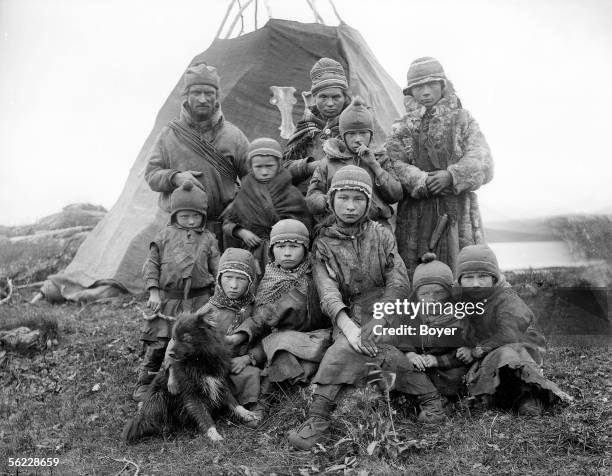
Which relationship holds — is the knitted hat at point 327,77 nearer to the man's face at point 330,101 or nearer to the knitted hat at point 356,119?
the man's face at point 330,101

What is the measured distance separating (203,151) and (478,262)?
109 inches

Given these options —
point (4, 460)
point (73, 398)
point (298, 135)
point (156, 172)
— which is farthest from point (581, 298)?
point (4, 460)

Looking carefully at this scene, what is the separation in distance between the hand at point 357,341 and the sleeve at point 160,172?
2.31 m

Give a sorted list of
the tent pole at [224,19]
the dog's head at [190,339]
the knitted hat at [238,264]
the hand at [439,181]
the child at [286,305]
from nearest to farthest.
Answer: the dog's head at [190,339] → the child at [286,305] → the knitted hat at [238,264] → the hand at [439,181] → the tent pole at [224,19]

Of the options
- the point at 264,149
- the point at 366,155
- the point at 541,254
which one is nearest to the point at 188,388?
the point at 264,149

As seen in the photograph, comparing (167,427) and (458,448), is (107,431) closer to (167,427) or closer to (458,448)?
(167,427)

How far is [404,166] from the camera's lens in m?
5.52

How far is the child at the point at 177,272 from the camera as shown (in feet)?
16.4

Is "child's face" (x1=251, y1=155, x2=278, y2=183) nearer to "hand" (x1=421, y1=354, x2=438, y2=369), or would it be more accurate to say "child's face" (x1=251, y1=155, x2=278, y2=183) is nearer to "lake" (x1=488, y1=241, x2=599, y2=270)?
"hand" (x1=421, y1=354, x2=438, y2=369)

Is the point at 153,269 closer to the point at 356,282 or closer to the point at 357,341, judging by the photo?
the point at 356,282

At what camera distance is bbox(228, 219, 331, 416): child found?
4473 millimetres

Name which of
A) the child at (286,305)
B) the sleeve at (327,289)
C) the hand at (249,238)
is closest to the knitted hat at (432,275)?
the sleeve at (327,289)

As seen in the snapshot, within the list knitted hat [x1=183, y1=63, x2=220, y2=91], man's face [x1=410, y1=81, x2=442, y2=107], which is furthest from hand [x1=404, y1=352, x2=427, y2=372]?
knitted hat [x1=183, y1=63, x2=220, y2=91]

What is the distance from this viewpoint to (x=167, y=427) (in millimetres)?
4164
